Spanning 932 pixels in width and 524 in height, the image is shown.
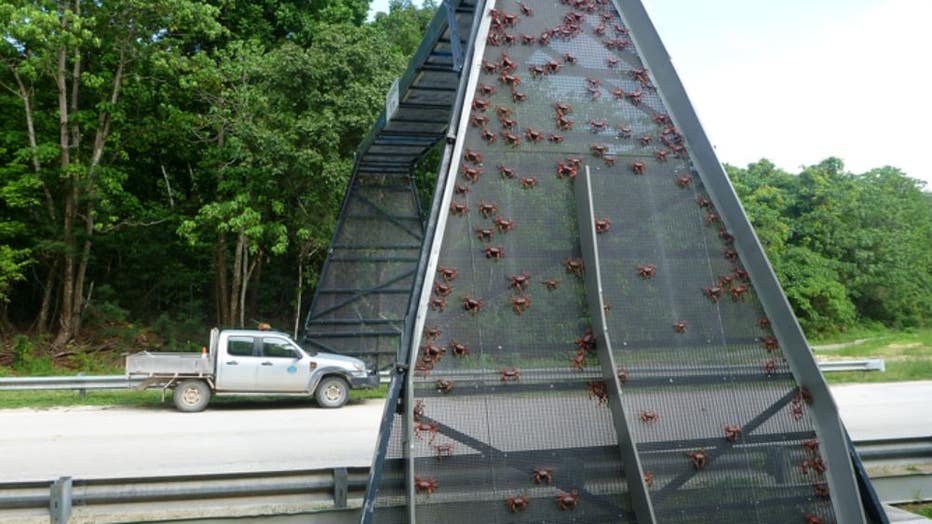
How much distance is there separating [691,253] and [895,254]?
37356mm

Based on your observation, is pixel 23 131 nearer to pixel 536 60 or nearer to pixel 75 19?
pixel 75 19

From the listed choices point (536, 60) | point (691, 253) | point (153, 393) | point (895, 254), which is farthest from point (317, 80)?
point (895, 254)

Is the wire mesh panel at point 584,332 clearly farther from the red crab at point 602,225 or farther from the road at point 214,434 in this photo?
the road at point 214,434

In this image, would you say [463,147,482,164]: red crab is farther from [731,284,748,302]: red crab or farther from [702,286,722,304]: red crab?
[731,284,748,302]: red crab

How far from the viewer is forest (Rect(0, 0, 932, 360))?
19250 mm

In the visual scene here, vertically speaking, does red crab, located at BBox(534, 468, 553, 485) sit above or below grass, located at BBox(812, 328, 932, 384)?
above

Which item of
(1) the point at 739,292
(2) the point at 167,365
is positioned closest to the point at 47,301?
(2) the point at 167,365

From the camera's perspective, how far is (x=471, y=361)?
202 inches

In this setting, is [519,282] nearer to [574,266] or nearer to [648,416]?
[574,266]

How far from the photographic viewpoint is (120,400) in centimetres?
1507

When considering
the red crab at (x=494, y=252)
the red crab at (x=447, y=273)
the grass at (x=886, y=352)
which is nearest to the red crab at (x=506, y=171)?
the red crab at (x=494, y=252)

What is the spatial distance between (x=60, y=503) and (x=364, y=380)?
384 inches

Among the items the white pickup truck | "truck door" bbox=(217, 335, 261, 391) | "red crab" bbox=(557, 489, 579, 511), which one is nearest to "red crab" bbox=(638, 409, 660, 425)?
"red crab" bbox=(557, 489, 579, 511)

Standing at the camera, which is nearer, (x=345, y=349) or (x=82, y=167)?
(x=345, y=349)
